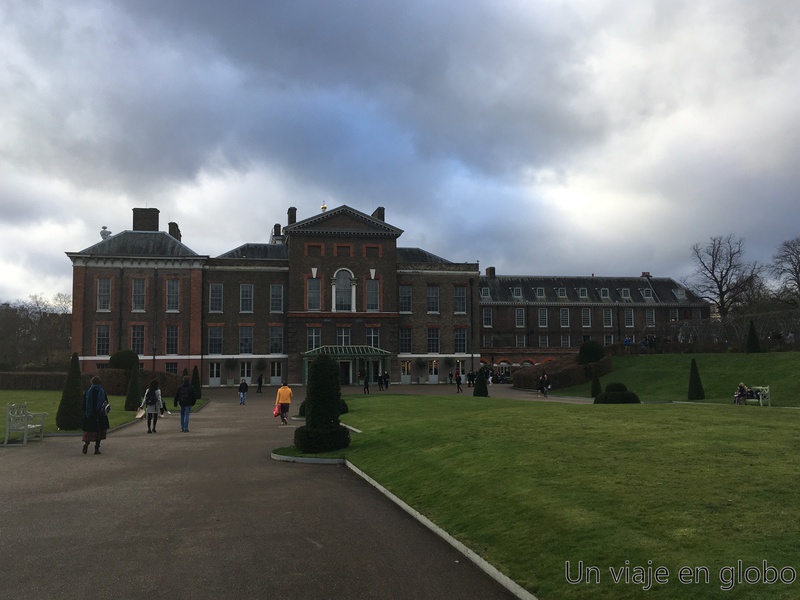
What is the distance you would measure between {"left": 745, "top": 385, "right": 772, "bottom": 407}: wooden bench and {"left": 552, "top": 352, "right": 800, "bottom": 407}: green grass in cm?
55

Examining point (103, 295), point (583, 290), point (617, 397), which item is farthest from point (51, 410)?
point (583, 290)

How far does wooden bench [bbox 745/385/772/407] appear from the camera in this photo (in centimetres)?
2762

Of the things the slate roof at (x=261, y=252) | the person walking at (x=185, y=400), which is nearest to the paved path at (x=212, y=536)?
the person walking at (x=185, y=400)

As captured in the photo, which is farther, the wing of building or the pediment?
the pediment

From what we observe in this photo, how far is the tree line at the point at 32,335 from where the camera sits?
77.6 meters

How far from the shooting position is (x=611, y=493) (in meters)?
8.48

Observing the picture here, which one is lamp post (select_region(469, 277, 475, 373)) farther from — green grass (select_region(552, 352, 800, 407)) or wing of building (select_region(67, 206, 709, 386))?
green grass (select_region(552, 352, 800, 407))

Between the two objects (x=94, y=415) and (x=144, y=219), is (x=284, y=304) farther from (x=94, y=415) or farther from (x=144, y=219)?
(x=94, y=415)

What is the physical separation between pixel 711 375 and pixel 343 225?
34.1 m

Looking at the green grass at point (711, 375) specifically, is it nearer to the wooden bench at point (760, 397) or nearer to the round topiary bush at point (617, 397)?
the wooden bench at point (760, 397)

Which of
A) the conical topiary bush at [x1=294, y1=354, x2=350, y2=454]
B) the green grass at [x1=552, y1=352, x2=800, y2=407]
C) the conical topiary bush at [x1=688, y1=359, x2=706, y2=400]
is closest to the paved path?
the conical topiary bush at [x1=294, y1=354, x2=350, y2=454]

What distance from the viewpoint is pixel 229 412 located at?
3322 cm

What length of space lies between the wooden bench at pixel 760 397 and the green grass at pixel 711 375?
0.55 metres

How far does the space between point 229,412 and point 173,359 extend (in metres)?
27.6
